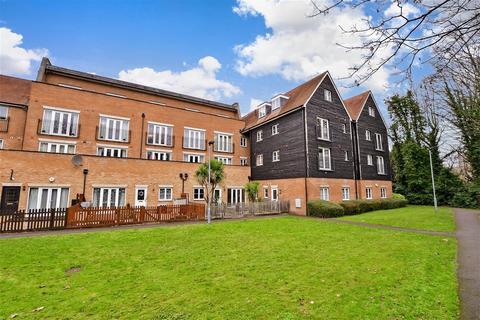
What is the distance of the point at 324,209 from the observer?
18.2 metres

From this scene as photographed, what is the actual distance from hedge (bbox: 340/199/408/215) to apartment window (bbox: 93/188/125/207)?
18686 mm

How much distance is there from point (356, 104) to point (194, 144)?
67.3 ft

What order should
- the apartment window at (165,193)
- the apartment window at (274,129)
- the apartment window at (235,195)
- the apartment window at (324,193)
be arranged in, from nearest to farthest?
the apartment window at (165,193), the apartment window at (324,193), the apartment window at (235,195), the apartment window at (274,129)

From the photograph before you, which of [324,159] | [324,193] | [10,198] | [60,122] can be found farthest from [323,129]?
[10,198]

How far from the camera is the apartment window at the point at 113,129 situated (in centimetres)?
2224

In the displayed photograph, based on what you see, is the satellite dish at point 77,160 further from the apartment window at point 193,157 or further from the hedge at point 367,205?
the hedge at point 367,205

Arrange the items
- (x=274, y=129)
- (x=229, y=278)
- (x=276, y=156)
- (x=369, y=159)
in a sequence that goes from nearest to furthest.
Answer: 1. (x=229, y=278)
2. (x=276, y=156)
3. (x=274, y=129)
4. (x=369, y=159)

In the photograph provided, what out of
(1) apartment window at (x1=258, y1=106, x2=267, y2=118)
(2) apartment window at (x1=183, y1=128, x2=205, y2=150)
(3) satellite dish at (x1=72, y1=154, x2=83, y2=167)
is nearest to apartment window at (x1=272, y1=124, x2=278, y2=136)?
(1) apartment window at (x1=258, y1=106, x2=267, y2=118)

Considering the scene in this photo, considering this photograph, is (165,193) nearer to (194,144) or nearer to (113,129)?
(194,144)

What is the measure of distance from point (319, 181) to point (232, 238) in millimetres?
13045

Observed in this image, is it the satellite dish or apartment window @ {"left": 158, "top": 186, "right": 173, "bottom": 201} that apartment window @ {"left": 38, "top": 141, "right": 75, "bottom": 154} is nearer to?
the satellite dish

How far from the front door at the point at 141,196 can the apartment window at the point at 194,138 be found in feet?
26.0

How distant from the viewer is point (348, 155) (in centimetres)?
2427

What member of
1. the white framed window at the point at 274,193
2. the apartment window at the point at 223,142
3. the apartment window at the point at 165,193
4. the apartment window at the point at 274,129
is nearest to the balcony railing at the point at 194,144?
the apartment window at the point at 223,142
